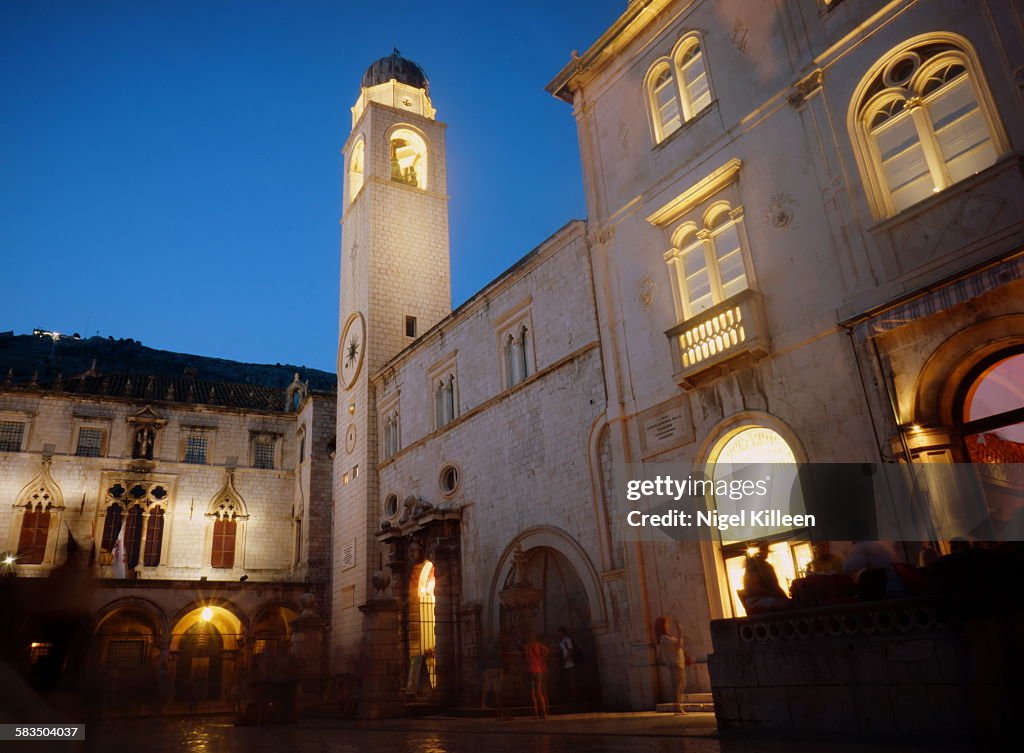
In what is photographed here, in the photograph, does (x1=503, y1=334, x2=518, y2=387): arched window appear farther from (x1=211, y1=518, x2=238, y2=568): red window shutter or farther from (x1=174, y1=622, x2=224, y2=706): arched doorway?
(x1=174, y1=622, x2=224, y2=706): arched doorway

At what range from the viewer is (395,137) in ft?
94.2

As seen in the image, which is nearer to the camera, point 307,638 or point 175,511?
point 307,638

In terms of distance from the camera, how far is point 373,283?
82.7ft

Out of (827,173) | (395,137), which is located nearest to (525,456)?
(827,173)

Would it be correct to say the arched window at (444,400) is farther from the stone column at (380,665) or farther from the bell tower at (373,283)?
the stone column at (380,665)

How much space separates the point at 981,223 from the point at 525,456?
34.3 ft

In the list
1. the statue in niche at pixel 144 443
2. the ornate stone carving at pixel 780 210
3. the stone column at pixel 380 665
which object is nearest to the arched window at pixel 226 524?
the statue in niche at pixel 144 443

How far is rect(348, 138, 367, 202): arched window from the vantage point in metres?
28.7

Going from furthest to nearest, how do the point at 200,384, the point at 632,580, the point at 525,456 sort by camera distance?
the point at 200,384 → the point at 525,456 → the point at 632,580

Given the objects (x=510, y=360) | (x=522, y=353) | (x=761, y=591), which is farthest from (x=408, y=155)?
A: (x=761, y=591)

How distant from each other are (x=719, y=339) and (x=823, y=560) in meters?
4.02

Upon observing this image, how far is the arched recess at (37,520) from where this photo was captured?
94.6ft

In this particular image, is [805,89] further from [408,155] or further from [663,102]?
[408,155]

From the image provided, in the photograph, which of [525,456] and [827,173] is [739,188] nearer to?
[827,173]
